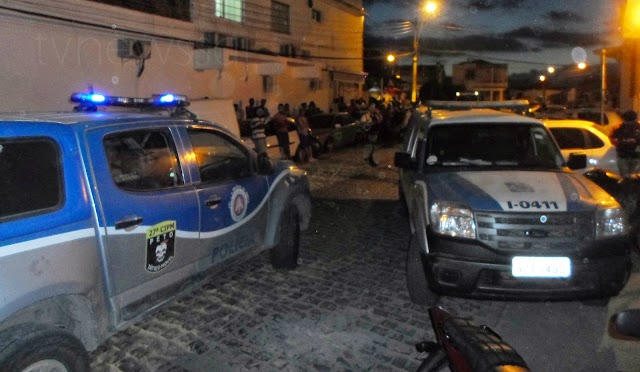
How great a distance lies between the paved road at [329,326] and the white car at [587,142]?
305cm

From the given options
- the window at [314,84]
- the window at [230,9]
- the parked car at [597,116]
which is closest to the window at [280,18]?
the window at [230,9]

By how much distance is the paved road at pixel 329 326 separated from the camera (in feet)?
13.8

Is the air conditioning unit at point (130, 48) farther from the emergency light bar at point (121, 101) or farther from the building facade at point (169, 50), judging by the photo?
the emergency light bar at point (121, 101)

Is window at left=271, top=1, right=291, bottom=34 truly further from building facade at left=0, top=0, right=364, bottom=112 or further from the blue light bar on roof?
the blue light bar on roof

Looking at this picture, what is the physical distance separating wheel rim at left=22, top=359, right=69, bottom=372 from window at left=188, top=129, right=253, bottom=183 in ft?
6.49

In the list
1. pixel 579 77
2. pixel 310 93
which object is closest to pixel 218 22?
pixel 310 93

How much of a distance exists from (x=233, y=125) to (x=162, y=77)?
5.42m

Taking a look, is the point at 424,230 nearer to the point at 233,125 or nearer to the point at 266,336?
the point at 266,336

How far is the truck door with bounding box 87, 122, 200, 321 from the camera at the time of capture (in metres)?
3.60

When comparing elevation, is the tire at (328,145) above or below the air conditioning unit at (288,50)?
below

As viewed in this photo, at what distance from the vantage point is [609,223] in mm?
4668

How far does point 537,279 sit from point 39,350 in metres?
3.61

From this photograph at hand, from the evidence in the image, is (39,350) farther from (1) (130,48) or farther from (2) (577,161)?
(1) (130,48)

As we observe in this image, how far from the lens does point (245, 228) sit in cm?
528
